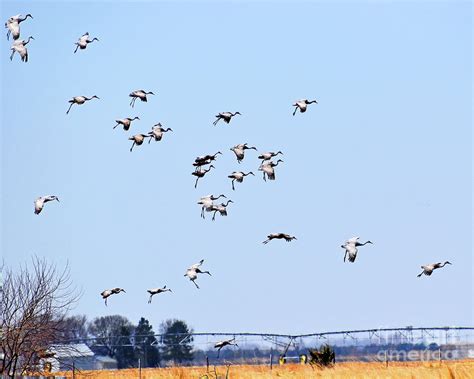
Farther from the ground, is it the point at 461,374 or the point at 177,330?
the point at 177,330

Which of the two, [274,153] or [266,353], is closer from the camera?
[274,153]

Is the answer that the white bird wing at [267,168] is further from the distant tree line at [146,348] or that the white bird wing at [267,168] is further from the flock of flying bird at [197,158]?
the distant tree line at [146,348]

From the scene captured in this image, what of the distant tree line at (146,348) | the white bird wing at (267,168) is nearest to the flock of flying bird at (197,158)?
the white bird wing at (267,168)

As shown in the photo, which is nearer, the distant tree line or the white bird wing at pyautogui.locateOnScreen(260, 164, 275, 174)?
the white bird wing at pyautogui.locateOnScreen(260, 164, 275, 174)

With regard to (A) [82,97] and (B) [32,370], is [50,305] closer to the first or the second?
(B) [32,370]

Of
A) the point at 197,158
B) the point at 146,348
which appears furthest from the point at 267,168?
the point at 146,348

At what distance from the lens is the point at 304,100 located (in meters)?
50.1

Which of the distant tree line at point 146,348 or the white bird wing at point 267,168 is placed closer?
the white bird wing at point 267,168

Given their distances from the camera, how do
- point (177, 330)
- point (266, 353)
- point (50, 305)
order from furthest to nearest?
point (177, 330), point (266, 353), point (50, 305)

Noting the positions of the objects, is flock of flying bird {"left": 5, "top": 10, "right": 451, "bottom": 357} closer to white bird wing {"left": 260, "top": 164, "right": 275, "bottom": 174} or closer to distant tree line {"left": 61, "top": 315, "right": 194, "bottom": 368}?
white bird wing {"left": 260, "top": 164, "right": 275, "bottom": 174}

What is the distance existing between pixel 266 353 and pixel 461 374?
12388 cm

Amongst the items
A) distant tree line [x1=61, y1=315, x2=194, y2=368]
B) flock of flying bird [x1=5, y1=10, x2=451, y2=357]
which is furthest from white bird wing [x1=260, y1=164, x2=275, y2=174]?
distant tree line [x1=61, y1=315, x2=194, y2=368]

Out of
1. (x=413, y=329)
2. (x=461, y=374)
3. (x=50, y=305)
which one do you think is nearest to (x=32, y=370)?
→ (x=50, y=305)

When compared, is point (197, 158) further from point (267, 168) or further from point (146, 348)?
point (146, 348)
